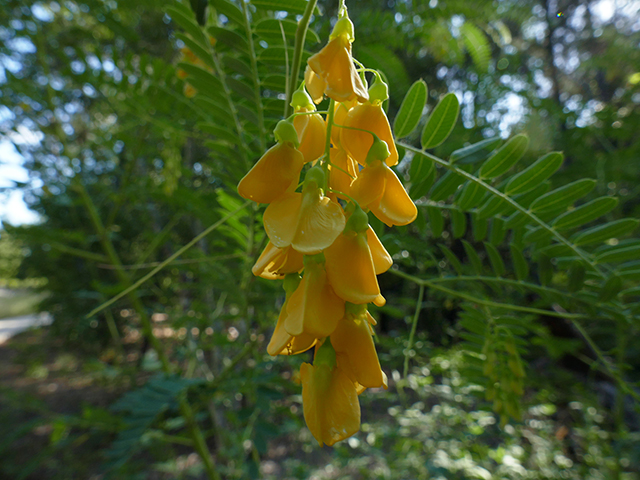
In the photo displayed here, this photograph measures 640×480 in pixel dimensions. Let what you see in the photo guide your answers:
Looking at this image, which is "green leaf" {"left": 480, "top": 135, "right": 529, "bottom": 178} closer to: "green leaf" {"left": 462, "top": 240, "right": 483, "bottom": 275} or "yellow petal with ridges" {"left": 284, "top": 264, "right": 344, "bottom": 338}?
"green leaf" {"left": 462, "top": 240, "right": 483, "bottom": 275}

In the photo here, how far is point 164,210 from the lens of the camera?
229cm

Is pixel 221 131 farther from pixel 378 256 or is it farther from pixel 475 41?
pixel 475 41

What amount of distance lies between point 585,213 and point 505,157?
0.18 metres

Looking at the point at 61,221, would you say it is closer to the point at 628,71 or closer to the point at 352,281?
the point at 352,281

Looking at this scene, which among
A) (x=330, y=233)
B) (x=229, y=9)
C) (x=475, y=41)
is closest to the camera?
(x=330, y=233)

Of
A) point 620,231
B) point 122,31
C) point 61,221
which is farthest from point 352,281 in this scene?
point 61,221

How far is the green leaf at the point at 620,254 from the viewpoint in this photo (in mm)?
521

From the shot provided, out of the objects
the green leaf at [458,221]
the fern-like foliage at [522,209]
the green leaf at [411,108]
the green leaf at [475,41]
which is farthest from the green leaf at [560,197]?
the green leaf at [475,41]

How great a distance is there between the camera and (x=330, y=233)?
25 centimetres

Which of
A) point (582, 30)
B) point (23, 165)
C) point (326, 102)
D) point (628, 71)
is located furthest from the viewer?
point (582, 30)

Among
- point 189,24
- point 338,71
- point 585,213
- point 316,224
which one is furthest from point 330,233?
point 585,213

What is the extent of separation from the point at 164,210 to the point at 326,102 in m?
2.10

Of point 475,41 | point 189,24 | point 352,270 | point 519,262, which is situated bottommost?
point 352,270

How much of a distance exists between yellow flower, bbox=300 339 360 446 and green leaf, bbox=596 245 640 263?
52 centimetres
